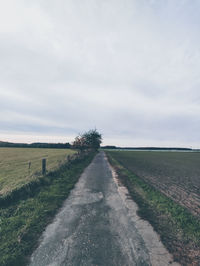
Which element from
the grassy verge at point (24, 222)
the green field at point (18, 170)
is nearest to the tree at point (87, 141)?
the green field at point (18, 170)

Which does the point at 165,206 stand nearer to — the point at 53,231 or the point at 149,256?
the point at 149,256

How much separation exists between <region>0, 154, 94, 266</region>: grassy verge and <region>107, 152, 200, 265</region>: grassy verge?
4.26m

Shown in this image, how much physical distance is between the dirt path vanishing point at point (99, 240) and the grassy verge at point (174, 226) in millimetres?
349

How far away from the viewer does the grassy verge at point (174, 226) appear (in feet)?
13.6

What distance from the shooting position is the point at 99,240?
448 cm

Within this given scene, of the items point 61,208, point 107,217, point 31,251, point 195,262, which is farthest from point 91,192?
point 195,262

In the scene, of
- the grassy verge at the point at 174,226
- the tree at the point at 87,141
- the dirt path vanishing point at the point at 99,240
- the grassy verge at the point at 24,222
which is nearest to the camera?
the dirt path vanishing point at the point at 99,240

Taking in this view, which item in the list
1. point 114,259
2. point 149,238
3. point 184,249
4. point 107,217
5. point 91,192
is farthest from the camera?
point 91,192

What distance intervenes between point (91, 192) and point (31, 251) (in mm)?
5658

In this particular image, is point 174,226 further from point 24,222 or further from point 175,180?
point 175,180

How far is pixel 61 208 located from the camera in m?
6.89

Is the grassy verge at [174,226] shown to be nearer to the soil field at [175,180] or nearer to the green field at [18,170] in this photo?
the soil field at [175,180]

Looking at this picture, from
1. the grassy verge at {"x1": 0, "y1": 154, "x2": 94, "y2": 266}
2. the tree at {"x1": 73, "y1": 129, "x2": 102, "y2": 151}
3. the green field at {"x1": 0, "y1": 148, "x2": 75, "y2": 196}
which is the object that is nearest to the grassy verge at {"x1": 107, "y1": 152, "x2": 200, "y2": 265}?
the grassy verge at {"x1": 0, "y1": 154, "x2": 94, "y2": 266}

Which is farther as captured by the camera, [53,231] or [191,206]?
[191,206]
